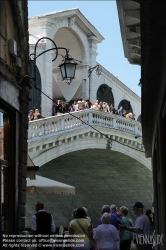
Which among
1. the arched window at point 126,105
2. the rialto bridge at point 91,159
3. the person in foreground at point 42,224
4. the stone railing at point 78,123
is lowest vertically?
the person in foreground at point 42,224

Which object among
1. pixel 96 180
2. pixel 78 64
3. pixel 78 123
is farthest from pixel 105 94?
pixel 78 123

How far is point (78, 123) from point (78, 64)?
205 inches

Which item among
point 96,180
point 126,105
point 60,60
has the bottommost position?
point 96,180

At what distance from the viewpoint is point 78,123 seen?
30.2 meters

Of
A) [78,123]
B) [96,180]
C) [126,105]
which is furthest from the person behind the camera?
[126,105]

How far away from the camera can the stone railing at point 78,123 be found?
2814 centimetres

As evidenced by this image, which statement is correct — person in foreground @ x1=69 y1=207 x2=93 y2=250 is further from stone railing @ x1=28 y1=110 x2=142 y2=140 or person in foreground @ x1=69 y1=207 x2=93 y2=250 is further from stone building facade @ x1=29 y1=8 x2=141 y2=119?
stone building facade @ x1=29 y1=8 x2=141 y2=119

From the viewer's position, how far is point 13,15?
1002 centimetres

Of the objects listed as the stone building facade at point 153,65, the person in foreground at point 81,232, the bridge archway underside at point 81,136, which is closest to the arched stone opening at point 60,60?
the bridge archway underside at point 81,136

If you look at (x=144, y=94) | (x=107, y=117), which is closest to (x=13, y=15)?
(x=144, y=94)

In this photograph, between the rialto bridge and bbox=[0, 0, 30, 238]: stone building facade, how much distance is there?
680 inches

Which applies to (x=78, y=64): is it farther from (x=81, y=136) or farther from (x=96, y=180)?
(x=96, y=180)

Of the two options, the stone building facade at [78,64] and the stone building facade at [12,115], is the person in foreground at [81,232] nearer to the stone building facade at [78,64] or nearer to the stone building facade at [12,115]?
the stone building facade at [12,115]

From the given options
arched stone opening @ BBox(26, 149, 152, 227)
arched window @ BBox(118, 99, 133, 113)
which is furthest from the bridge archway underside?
arched window @ BBox(118, 99, 133, 113)
